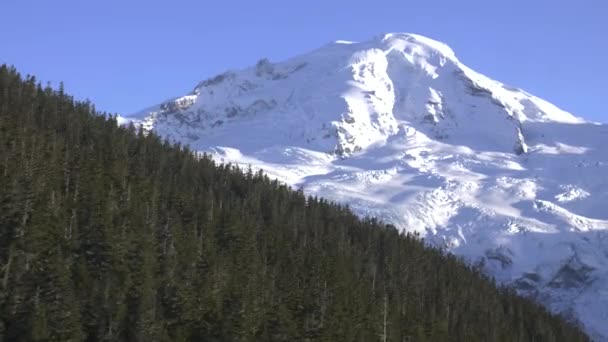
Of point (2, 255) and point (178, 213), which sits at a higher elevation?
point (178, 213)

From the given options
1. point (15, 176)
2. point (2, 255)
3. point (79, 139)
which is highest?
point (79, 139)

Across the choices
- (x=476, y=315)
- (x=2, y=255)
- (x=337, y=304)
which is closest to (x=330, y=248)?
(x=476, y=315)

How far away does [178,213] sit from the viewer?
162000 millimetres

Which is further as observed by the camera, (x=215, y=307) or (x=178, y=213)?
(x=178, y=213)

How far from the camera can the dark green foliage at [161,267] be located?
10975 centimetres

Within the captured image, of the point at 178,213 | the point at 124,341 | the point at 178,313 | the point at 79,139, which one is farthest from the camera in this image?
the point at 79,139

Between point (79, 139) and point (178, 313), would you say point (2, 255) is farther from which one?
point (79, 139)

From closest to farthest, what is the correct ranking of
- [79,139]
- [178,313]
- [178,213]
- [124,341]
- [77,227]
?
[124,341] < [178,313] < [77,227] < [178,213] < [79,139]

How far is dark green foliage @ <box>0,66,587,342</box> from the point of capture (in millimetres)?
109750

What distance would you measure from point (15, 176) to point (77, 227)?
11013mm

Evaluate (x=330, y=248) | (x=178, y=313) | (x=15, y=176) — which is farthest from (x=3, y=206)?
(x=330, y=248)

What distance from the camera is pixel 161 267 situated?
129m

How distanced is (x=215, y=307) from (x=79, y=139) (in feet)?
239

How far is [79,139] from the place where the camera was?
597ft
